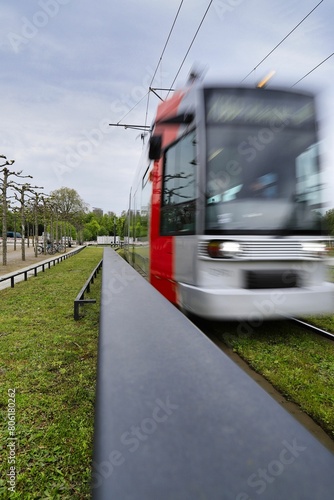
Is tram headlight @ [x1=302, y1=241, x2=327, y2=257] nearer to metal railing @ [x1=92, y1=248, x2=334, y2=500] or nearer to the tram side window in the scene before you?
the tram side window

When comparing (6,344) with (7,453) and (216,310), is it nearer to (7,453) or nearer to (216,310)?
(7,453)

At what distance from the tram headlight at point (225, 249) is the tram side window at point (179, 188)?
1.33 feet

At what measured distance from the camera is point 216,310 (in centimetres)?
427

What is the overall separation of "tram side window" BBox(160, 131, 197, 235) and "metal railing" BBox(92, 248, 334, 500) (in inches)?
136

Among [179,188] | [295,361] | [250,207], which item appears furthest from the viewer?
[179,188]

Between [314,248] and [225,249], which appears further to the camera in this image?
[314,248]

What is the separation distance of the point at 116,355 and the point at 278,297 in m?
3.27

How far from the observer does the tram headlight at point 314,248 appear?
15.5 ft

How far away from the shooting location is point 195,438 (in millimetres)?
899

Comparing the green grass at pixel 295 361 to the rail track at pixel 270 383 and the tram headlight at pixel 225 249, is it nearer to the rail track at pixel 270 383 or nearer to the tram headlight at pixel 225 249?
the rail track at pixel 270 383

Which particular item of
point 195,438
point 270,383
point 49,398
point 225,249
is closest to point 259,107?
point 225,249

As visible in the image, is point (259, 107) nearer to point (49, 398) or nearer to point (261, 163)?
point (261, 163)

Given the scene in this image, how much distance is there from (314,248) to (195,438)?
4.40 metres

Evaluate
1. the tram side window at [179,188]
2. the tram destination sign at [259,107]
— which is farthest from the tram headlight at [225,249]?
the tram destination sign at [259,107]
